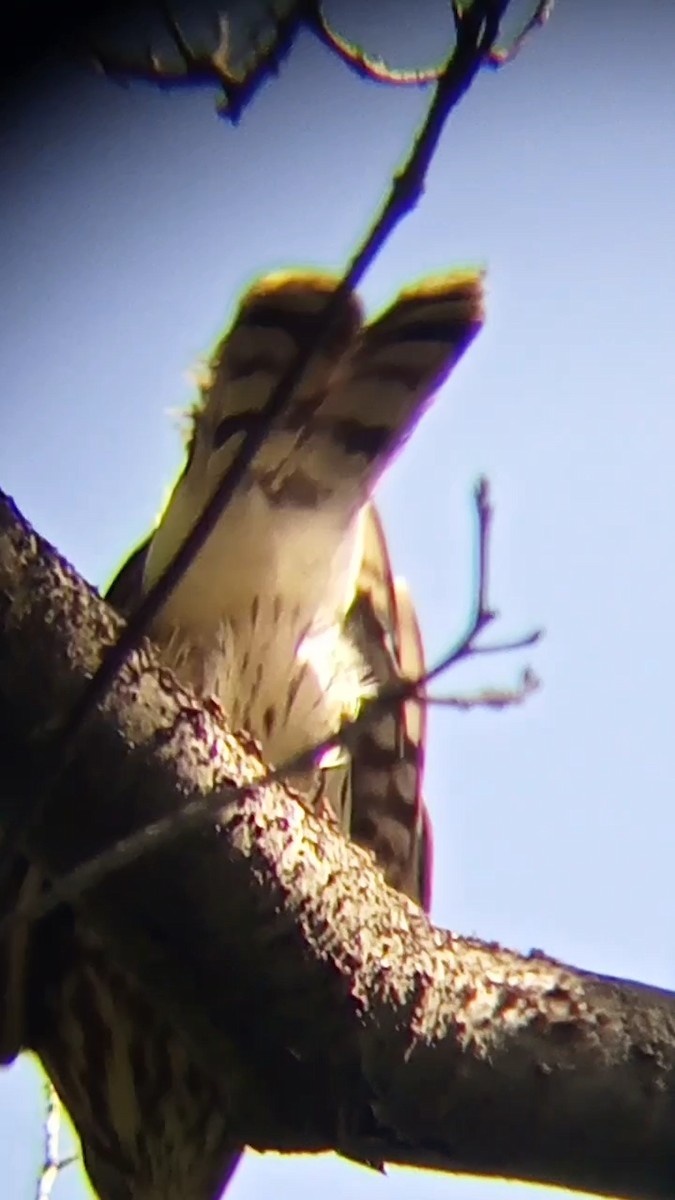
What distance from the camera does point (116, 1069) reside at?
117 inches

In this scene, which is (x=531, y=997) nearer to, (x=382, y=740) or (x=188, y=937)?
(x=188, y=937)

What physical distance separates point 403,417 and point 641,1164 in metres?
1.09

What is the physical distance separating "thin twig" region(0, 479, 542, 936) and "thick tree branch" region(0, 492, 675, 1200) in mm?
31

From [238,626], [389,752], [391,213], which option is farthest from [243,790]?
[389,752]

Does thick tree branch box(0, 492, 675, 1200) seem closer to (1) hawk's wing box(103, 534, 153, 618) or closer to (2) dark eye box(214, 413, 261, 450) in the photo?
(2) dark eye box(214, 413, 261, 450)

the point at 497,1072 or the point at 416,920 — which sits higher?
the point at 416,920

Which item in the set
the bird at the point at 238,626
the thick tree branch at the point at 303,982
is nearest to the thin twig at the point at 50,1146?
the bird at the point at 238,626

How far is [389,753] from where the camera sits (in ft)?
11.5

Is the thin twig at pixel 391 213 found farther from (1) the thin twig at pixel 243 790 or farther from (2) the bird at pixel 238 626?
(2) the bird at pixel 238 626

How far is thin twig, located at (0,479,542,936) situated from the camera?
151cm

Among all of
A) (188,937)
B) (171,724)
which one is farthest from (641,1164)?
(171,724)

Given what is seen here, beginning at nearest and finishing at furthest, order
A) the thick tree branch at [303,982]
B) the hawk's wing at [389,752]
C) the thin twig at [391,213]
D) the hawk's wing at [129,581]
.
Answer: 1. the thin twig at [391,213]
2. the thick tree branch at [303,982]
3. the hawk's wing at [129,581]
4. the hawk's wing at [389,752]

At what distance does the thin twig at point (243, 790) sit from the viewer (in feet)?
4.97

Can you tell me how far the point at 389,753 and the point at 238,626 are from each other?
758mm
